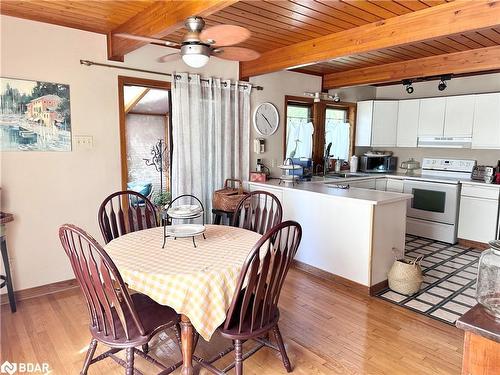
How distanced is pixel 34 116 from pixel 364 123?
15.3 ft

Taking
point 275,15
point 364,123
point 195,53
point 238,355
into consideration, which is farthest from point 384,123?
point 238,355

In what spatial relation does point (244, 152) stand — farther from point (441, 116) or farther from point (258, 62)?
point (441, 116)

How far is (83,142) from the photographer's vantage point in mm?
3236

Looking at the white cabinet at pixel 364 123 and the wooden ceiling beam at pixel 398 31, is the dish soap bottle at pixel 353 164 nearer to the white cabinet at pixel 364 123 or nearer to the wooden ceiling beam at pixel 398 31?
the white cabinet at pixel 364 123

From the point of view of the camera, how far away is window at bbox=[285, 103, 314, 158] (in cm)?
507

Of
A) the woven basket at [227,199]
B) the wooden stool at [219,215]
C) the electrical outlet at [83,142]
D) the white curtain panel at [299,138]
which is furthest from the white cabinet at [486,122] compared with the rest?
the electrical outlet at [83,142]

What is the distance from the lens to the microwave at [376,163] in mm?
5668

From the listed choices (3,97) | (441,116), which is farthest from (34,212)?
(441,116)

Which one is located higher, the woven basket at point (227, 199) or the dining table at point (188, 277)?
the woven basket at point (227, 199)

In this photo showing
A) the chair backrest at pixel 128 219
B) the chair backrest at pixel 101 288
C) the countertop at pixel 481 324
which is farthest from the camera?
the chair backrest at pixel 128 219

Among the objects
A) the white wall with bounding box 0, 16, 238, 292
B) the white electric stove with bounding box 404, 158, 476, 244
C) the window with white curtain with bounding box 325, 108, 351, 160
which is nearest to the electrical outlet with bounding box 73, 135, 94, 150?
the white wall with bounding box 0, 16, 238, 292

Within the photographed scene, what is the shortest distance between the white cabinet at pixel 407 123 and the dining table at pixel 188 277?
4.24 m

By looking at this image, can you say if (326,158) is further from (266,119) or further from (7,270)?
(7,270)

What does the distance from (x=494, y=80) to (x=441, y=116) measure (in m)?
0.79
